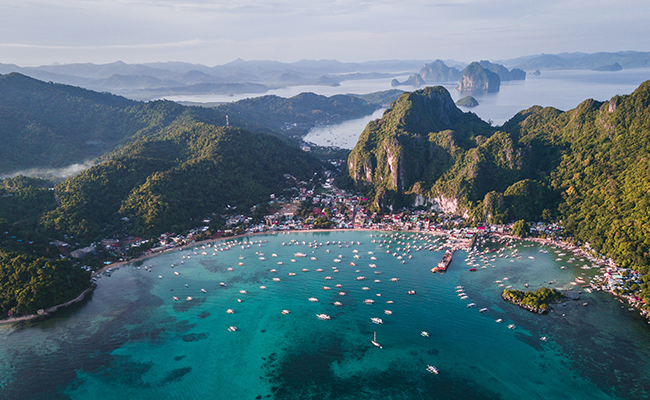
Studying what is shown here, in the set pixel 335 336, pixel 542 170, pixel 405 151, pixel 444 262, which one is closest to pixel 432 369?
pixel 335 336

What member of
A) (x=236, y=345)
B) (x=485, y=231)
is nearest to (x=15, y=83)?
(x=236, y=345)

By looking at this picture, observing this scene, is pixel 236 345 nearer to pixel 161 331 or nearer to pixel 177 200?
pixel 161 331

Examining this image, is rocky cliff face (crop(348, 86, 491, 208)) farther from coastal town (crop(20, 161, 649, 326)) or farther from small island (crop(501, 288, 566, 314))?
small island (crop(501, 288, 566, 314))

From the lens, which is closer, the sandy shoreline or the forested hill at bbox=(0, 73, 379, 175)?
the sandy shoreline

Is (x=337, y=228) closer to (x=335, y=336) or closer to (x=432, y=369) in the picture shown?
(x=335, y=336)

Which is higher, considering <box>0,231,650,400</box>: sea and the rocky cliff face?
the rocky cliff face

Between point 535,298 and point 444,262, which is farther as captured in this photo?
point 444,262

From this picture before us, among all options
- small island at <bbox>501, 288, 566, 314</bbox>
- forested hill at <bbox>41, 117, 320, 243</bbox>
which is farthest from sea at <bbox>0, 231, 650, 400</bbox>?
forested hill at <bbox>41, 117, 320, 243</bbox>

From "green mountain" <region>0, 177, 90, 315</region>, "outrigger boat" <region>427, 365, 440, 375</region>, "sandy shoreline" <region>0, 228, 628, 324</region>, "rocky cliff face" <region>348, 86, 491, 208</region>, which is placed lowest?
"outrigger boat" <region>427, 365, 440, 375</region>
